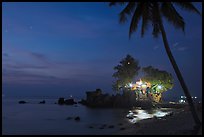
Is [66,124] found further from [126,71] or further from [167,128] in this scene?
[126,71]

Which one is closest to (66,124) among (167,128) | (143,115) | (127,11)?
(143,115)

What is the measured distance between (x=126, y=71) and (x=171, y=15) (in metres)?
56.8

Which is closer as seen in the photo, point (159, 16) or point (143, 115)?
point (159, 16)

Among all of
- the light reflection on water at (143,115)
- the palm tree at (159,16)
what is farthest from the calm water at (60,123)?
the palm tree at (159,16)

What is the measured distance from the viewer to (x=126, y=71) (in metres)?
74.9

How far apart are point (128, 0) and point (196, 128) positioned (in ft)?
31.2

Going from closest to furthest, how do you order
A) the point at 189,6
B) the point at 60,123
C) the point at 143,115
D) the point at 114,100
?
the point at 189,6
the point at 60,123
the point at 143,115
the point at 114,100


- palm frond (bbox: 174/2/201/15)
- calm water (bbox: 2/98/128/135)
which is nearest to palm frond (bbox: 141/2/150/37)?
palm frond (bbox: 174/2/201/15)

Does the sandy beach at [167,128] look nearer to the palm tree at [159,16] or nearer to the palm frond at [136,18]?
the palm tree at [159,16]

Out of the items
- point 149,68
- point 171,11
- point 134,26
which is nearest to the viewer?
point 171,11

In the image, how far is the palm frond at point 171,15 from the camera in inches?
722

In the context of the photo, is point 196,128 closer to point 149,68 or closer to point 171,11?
point 171,11

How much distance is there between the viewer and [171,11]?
18.4m

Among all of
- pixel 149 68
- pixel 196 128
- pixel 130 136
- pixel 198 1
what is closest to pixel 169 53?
pixel 198 1
